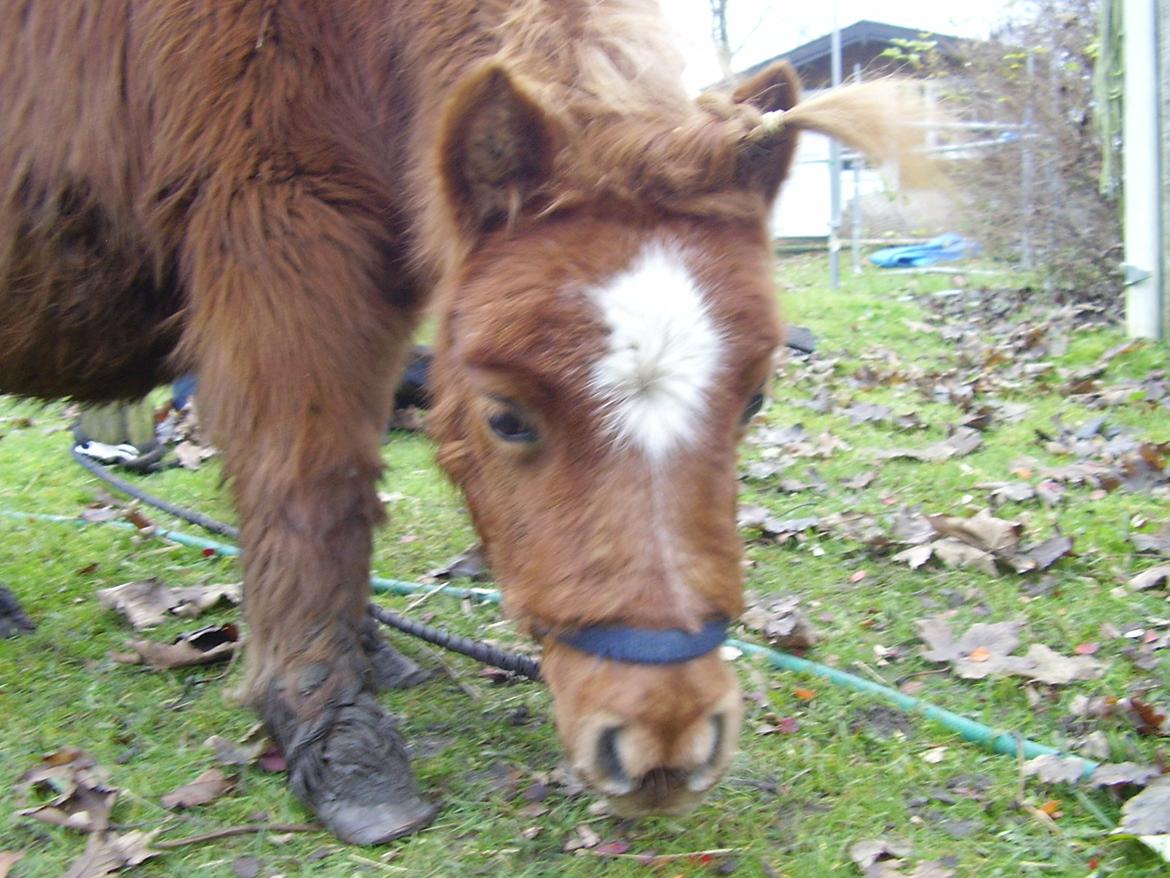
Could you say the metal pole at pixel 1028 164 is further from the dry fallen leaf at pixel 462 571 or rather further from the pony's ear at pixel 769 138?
the pony's ear at pixel 769 138

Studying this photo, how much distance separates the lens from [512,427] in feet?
6.64

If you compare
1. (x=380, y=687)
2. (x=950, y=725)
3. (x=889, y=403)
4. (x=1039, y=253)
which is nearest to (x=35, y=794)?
(x=380, y=687)

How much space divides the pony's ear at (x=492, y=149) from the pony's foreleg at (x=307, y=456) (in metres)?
0.41

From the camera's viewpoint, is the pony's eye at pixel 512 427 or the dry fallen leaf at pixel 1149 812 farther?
the dry fallen leaf at pixel 1149 812

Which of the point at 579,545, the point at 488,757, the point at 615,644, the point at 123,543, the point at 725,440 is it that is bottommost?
the point at 488,757

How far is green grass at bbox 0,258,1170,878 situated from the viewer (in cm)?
225

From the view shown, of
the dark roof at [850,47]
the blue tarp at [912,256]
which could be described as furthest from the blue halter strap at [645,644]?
the dark roof at [850,47]

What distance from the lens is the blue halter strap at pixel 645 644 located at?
1816 millimetres

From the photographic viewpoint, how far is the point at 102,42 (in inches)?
93.8

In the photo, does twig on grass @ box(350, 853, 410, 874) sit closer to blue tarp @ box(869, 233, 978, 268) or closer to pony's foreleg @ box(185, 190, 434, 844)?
pony's foreleg @ box(185, 190, 434, 844)

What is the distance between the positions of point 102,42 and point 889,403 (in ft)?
16.0

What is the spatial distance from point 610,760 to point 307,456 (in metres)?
1.02

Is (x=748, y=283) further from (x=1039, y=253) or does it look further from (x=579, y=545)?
(x=1039, y=253)

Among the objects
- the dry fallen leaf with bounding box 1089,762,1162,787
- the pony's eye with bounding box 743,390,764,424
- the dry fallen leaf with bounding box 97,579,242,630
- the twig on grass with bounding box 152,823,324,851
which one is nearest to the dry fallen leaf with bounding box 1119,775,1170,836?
the dry fallen leaf with bounding box 1089,762,1162,787
